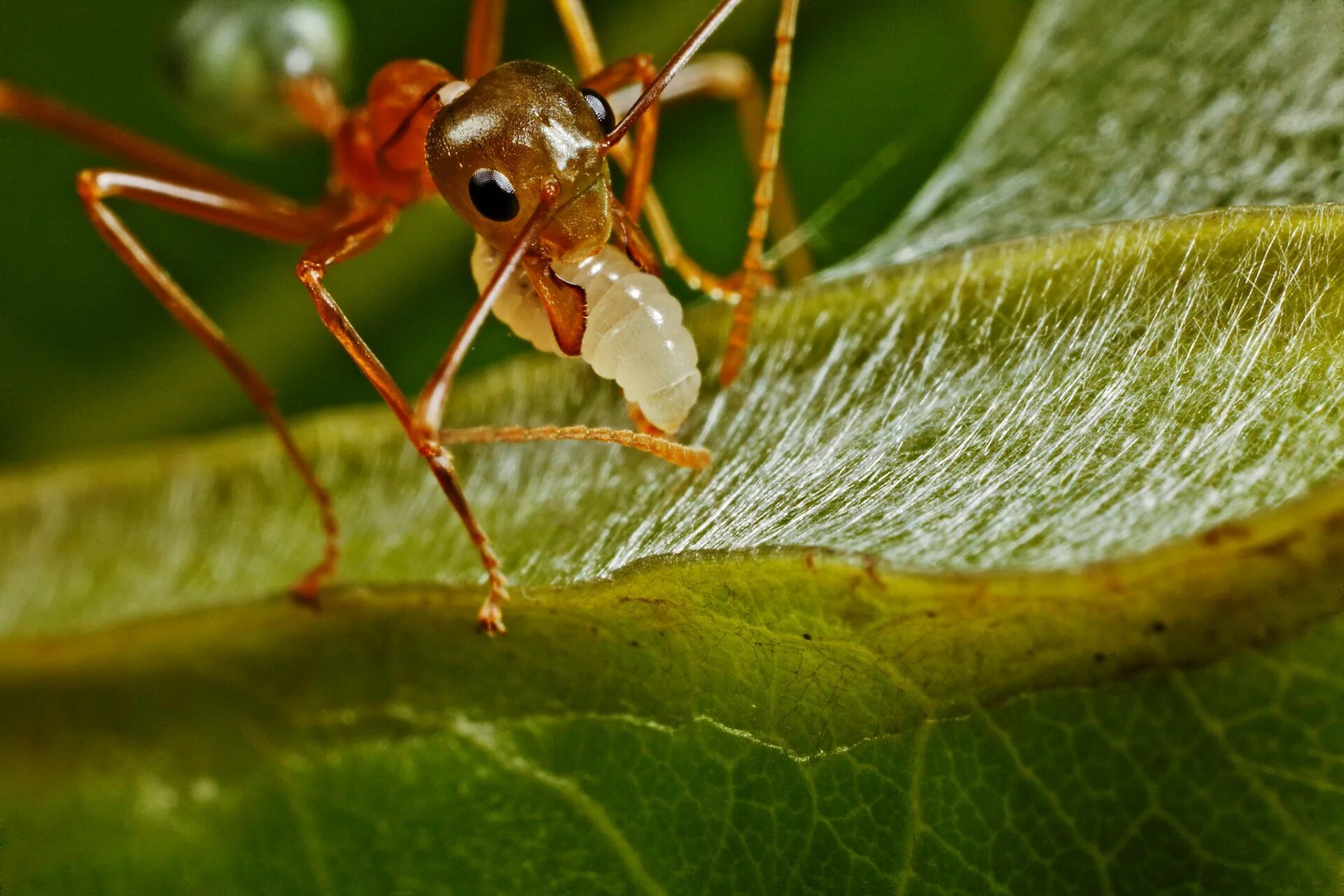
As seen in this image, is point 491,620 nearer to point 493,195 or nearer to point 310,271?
point 493,195

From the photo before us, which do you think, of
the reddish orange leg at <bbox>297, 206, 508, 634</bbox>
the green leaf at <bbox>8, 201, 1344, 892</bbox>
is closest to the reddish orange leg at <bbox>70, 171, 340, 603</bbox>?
the green leaf at <bbox>8, 201, 1344, 892</bbox>

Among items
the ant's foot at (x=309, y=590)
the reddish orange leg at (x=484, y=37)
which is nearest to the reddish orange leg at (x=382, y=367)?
the ant's foot at (x=309, y=590)

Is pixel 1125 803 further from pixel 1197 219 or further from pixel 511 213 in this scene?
pixel 511 213

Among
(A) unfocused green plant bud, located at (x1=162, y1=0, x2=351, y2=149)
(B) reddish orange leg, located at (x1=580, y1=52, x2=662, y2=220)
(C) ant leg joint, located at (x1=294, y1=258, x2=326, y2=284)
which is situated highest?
(A) unfocused green plant bud, located at (x1=162, y1=0, x2=351, y2=149)

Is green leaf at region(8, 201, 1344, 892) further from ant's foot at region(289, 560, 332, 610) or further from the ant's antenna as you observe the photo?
the ant's antenna

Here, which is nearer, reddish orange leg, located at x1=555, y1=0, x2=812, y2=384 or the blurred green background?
reddish orange leg, located at x1=555, y1=0, x2=812, y2=384

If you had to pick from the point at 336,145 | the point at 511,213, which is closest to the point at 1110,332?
the point at 511,213
